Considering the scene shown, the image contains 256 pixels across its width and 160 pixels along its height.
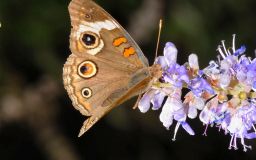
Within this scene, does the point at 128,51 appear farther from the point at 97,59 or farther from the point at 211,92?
the point at 211,92

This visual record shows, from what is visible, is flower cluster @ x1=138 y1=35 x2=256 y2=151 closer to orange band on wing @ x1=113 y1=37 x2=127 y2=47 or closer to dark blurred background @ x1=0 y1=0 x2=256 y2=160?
orange band on wing @ x1=113 y1=37 x2=127 y2=47

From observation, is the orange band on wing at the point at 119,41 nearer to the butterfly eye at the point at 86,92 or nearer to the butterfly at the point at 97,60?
the butterfly at the point at 97,60

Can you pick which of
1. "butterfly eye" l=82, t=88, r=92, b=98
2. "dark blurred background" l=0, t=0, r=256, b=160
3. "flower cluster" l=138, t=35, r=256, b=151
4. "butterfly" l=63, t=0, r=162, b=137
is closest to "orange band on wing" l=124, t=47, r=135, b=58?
"butterfly" l=63, t=0, r=162, b=137

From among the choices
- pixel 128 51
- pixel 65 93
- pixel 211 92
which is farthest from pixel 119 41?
pixel 65 93

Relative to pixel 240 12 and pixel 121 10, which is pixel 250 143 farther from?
pixel 121 10

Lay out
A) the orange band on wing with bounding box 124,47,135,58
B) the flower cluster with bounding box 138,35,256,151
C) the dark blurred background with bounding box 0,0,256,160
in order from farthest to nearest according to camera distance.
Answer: the dark blurred background with bounding box 0,0,256,160
the orange band on wing with bounding box 124,47,135,58
the flower cluster with bounding box 138,35,256,151

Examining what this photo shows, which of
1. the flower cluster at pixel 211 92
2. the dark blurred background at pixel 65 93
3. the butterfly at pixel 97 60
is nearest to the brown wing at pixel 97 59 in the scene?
the butterfly at pixel 97 60

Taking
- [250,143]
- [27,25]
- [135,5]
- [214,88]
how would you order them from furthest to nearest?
[250,143] < [135,5] < [27,25] < [214,88]

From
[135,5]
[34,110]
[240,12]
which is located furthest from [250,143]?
[34,110]
